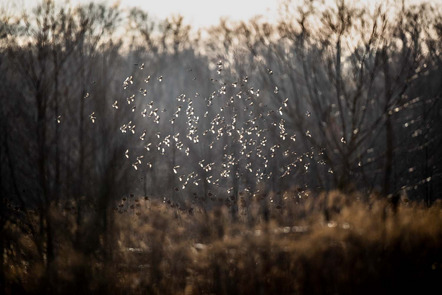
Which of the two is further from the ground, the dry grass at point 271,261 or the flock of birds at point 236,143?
the flock of birds at point 236,143

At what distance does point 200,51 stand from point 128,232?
59.4ft

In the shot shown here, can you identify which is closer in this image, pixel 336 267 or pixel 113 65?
pixel 336 267

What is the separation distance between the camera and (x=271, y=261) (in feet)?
28.5

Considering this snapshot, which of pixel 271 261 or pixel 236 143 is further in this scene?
pixel 236 143

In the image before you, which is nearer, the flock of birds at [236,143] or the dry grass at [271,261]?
the dry grass at [271,261]

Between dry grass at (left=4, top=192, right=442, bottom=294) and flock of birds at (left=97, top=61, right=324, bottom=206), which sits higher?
flock of birds at (left=97, top=61, right=324, bottom=206)

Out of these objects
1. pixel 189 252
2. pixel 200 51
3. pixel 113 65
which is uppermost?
pixel 200 51

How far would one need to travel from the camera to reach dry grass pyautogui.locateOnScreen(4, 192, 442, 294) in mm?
8469

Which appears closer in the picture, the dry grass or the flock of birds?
the dry grass

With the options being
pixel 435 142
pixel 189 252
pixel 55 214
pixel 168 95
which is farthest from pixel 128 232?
pixel 168 95

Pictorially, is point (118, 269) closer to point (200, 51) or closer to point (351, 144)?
point (351, 144)

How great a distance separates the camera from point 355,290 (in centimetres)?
840

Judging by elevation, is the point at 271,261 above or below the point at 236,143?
below

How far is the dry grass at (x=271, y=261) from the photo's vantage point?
8469mm
